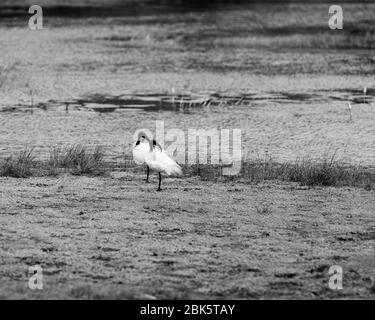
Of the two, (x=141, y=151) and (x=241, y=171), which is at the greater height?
(x=141, y=151)

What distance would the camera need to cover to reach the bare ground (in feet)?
21.7

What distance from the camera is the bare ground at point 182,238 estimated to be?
660cm

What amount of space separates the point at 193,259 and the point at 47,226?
1627 mm

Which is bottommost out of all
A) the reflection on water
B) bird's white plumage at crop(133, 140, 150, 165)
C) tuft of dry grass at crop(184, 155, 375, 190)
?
tuft of dry grass at crop(184, 155, 375, 190)

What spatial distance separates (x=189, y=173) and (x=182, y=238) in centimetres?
301

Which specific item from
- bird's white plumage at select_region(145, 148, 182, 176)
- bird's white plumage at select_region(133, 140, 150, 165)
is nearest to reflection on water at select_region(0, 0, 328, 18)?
bird's white plumage at select_region(133, 140, 150, 165)

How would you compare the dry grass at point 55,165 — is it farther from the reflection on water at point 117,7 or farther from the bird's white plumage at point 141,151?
the reflection on water at point 117,7

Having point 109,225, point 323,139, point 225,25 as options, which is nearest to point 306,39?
point 225,25

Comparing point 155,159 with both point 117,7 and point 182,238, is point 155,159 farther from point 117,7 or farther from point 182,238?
point 117,7

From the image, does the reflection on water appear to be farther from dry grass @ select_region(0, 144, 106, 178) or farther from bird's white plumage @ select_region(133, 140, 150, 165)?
bird's white plumage @ select_region(133, 140, 150, 165)

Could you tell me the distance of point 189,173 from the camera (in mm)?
10828

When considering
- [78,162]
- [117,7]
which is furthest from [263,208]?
[117,7]

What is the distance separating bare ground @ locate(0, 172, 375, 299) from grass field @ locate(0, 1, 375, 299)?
0.06 feet

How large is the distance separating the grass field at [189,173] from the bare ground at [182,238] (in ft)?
0.06
